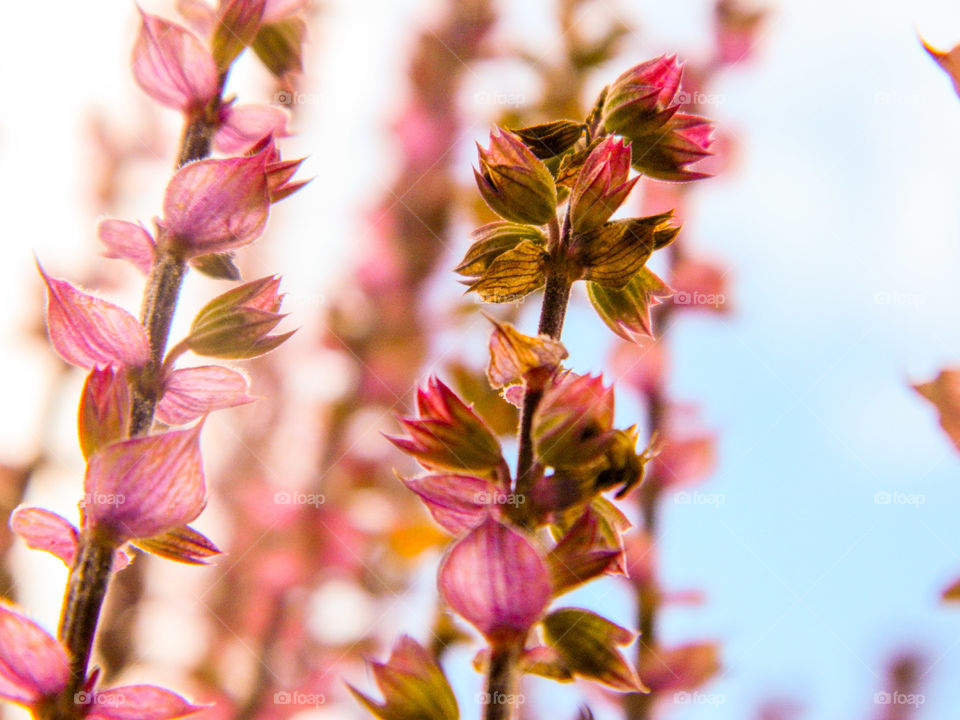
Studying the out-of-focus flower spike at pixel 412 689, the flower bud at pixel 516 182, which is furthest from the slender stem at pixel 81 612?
the flower bud at pixel 516 182

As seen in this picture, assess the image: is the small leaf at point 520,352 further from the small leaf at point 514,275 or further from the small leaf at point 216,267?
the small leaf at point 216,267

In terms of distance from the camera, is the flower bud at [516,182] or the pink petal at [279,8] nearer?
the flower bud at [516,182]

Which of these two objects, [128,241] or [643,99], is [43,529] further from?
[643,99]

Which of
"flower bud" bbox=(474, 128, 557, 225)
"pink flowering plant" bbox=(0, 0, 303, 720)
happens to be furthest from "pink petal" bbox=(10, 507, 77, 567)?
"flower bud" bbox=(474, 128, 557, 225)

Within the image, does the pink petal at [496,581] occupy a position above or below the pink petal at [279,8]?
below

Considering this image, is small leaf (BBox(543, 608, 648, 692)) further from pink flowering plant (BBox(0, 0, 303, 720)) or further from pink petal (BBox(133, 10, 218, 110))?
pink petal (BBox(133, 10, 218, 110))

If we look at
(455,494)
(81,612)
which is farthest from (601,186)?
(81,612)
